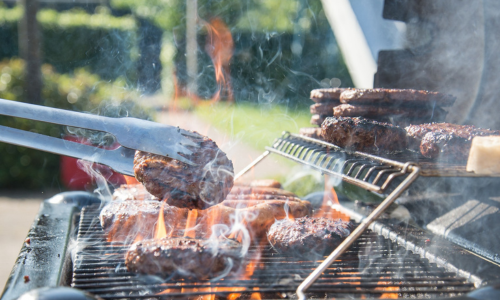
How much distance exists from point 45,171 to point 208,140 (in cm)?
724

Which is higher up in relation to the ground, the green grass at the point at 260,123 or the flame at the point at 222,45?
the flame at the point at 222,45

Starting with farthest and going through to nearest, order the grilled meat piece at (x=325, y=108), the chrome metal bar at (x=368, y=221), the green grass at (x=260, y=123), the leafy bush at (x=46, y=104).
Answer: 1. the green grass at (x=260, y=123)
2. the leafy bush at (x=46, y=104)
3. the grilled meat piece at (x=325, y=108)
4. the chrome metal bar at (x=368, y=221)

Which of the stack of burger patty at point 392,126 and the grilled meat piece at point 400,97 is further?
the grilled meat piece at point 400,97

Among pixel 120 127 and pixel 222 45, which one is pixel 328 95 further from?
pixel 222 45

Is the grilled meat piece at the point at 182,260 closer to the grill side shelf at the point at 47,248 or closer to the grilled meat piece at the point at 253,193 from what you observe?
the grill side shelf at the point at 47,248

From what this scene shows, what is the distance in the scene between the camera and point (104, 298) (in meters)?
2.10

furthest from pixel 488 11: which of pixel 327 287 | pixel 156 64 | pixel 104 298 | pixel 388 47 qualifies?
pixel 156 64

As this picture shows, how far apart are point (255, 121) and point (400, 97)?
42.5 ft

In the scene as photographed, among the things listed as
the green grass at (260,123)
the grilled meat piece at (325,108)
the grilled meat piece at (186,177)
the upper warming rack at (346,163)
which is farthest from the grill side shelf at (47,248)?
the green grass at (260,123)

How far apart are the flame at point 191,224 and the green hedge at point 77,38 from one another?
11.1m

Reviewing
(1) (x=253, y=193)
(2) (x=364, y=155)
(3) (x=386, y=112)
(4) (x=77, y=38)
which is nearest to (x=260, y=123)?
(4) (x=77, y=38)

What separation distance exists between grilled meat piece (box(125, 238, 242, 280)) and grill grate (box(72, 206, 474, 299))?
1.9 inches

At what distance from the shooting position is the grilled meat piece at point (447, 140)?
2.60 meters

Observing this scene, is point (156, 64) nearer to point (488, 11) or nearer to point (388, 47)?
point (388, 47)
